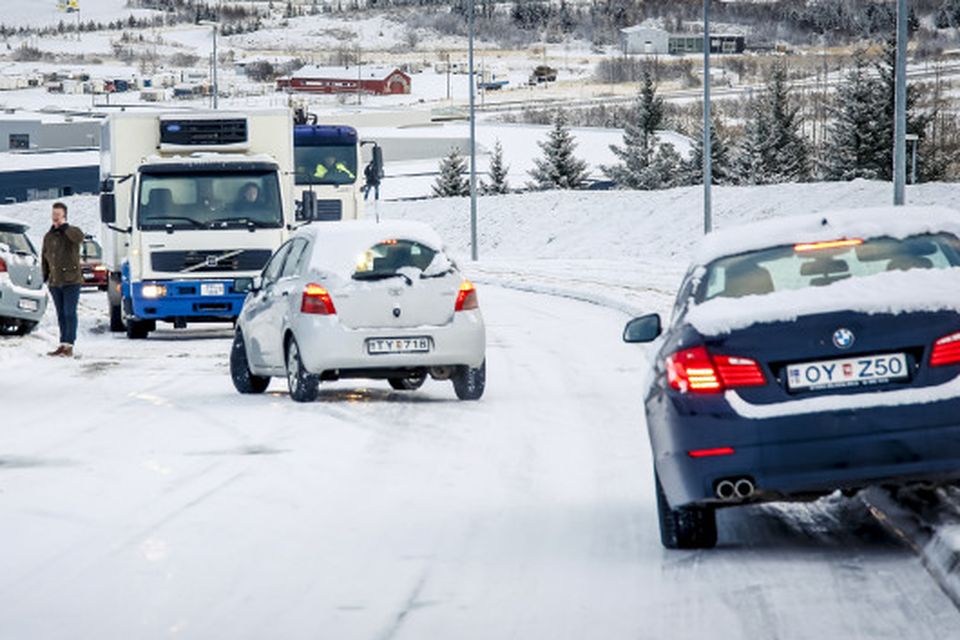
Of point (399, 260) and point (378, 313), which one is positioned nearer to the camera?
point (378, 313)

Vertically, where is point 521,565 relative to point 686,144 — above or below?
above

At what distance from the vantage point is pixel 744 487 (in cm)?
899

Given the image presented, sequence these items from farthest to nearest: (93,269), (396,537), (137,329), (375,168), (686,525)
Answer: (93,269) < (375,168) < (137,329) < (396,537) < (686,525)

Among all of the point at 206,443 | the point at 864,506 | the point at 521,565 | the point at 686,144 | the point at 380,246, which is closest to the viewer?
the point at 521,565

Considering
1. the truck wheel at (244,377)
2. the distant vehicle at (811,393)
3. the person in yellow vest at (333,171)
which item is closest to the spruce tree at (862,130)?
the person in yellow vest at (333,171)

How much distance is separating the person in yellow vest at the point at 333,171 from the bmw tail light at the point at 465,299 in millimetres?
22017

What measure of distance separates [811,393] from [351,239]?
9.51 meters

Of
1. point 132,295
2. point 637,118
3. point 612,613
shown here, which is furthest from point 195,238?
point 637,118

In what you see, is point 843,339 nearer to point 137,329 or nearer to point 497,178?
point 137,329

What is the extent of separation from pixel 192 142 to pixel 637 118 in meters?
91.7

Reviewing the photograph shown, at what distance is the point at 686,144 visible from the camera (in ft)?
424

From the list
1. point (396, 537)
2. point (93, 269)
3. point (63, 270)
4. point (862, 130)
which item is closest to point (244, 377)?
point (63, 270)

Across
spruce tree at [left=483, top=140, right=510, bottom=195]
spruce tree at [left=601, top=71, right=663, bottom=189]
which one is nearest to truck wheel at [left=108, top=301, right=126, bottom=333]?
spruce tree at [left=483, top=140, right=510, bottom=195]

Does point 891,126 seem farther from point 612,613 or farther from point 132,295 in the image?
point 612,613
